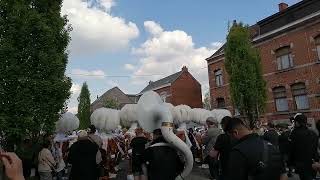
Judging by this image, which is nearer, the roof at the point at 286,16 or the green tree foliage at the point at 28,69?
the green tree foliage at the point at 28,69

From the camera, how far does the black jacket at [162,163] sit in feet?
16.0

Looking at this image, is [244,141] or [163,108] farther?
[163,108]

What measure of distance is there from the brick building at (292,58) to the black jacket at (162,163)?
20199 millimetres

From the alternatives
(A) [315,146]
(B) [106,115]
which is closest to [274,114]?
(B) [106,115]

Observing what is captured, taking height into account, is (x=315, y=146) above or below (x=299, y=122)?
below

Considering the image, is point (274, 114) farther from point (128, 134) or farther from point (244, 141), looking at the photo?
point (244, 141)

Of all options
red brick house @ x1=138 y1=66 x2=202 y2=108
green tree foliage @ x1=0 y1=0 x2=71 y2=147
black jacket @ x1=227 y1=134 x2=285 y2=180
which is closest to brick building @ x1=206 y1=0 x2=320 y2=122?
green tree foliage @ x1=0 y1=0 x2=71 y2=147

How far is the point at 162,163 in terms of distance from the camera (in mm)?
4887

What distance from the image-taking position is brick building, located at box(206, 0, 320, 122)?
2319 centimetres

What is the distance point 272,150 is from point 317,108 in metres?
21.2

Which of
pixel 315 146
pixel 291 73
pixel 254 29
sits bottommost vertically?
pixel 315 146

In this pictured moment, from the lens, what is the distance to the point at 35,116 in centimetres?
950

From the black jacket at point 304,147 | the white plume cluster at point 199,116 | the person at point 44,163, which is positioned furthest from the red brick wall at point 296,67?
the person at point 44,163

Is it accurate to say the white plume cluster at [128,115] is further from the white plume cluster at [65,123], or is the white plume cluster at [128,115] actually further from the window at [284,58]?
the window at [284,58]
